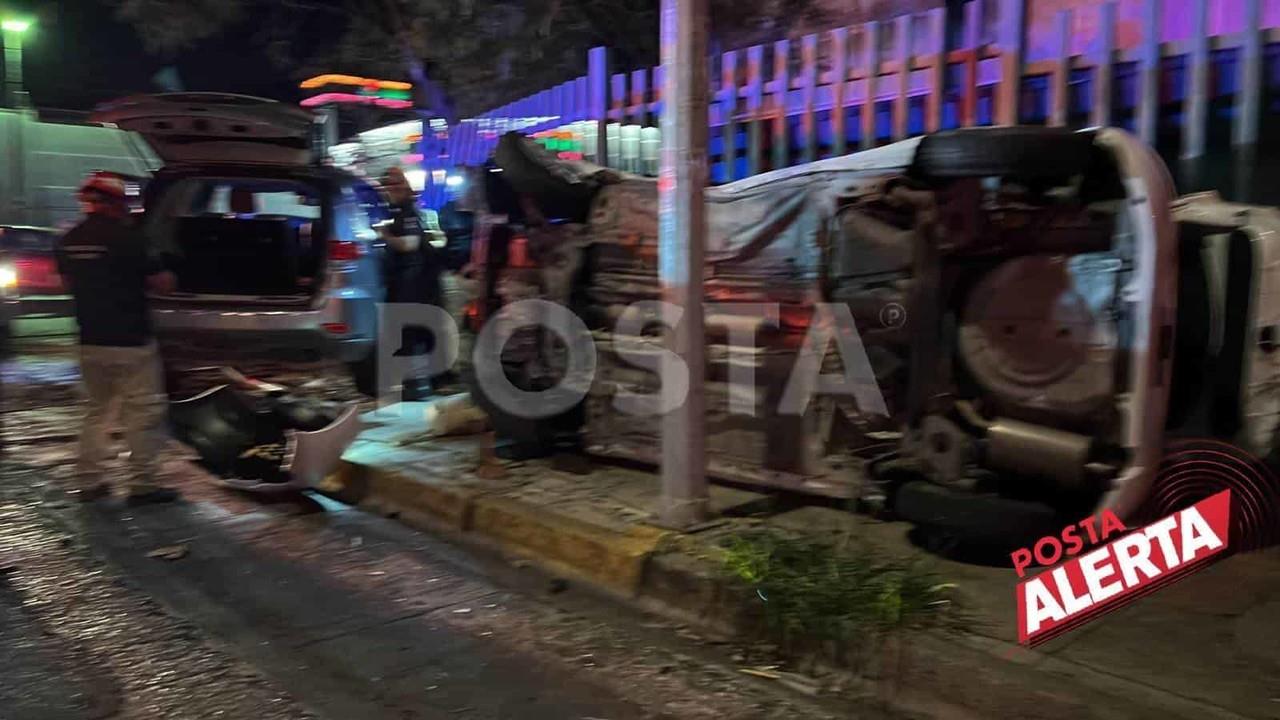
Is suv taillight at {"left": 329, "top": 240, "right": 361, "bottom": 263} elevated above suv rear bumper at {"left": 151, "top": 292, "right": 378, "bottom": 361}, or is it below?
above

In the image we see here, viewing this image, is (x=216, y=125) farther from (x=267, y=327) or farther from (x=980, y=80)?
(x=980, y=80)

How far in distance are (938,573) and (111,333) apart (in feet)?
17.0

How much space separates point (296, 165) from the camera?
7.86 meters

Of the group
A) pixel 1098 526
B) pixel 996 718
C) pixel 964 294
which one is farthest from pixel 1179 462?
pixel 996 718

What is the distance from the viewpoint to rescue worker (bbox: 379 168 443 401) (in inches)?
328

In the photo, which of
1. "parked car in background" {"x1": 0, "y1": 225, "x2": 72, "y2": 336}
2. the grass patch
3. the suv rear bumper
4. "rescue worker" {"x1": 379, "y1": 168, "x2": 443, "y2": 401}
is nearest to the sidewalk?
the grass patch

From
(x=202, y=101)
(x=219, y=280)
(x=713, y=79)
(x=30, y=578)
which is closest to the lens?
(x=30, y=578)

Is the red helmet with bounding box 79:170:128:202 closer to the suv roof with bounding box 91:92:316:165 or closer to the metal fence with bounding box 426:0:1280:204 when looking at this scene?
the suv roof with bounding box 91:92:316:165

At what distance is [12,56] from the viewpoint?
605 inches

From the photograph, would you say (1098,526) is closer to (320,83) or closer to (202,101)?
(202,101)

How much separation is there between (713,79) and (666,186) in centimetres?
321

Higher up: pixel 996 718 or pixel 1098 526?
pixel 1098 526

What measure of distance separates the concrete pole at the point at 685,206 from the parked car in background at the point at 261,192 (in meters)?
3.70

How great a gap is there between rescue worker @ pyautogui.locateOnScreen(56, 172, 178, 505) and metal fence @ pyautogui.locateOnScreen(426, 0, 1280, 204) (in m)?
3.58
